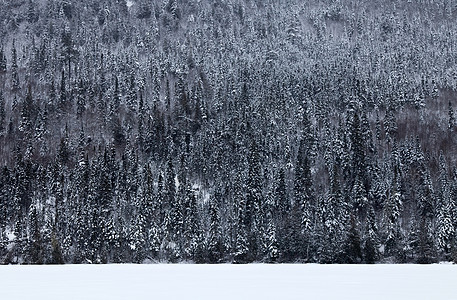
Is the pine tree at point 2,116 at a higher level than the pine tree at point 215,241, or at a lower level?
higher

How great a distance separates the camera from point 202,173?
137 metres
